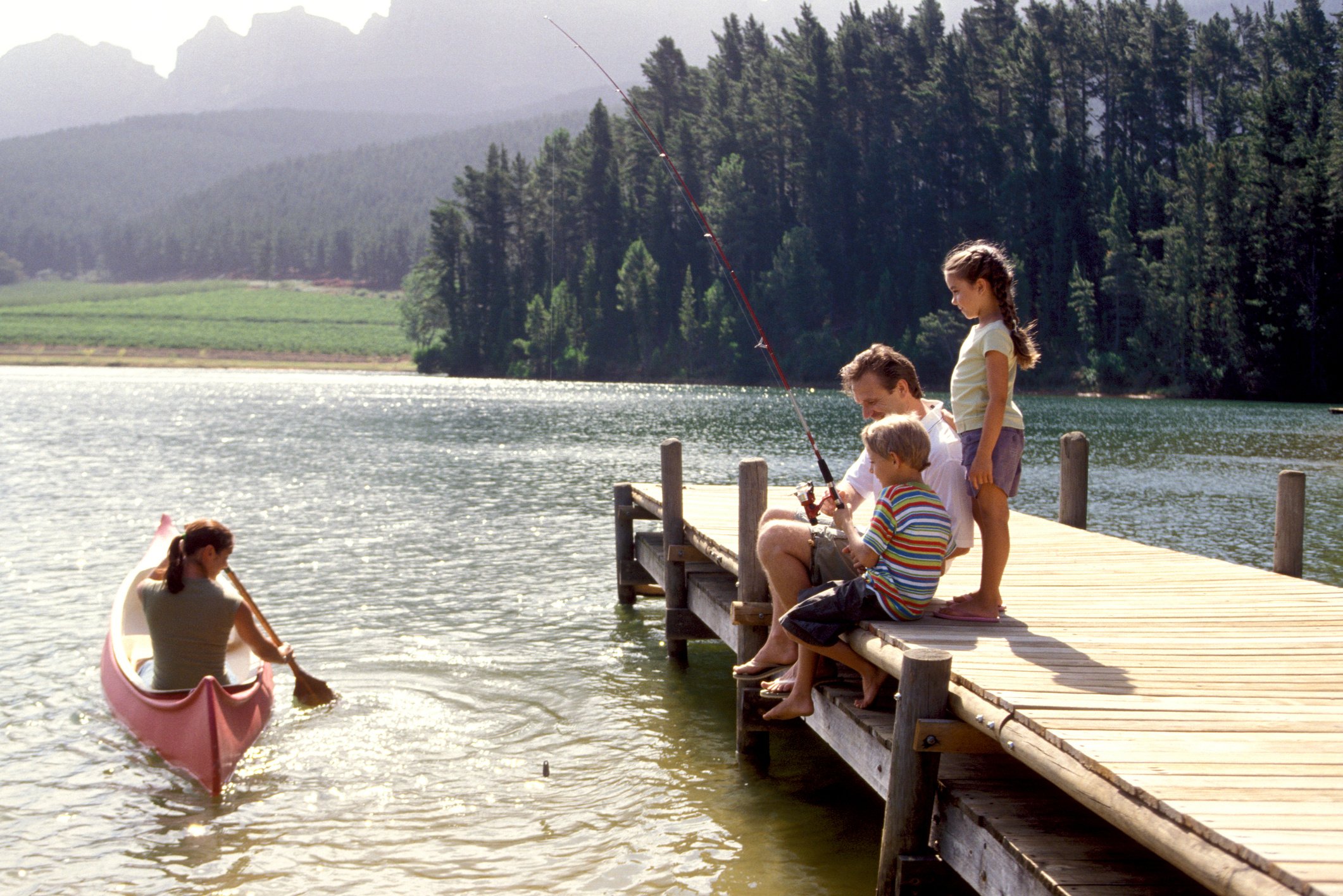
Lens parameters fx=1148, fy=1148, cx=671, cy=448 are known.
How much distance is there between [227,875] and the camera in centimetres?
621

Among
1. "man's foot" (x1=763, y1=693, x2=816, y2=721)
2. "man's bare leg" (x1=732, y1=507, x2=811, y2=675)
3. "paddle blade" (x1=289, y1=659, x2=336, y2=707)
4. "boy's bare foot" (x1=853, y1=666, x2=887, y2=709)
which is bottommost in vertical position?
"paddle blade" (x1=289, y1=659, x2=336, y2=707)

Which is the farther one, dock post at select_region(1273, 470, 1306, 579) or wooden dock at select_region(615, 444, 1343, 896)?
dock post at select_region(1273, 470, 1306, 579)

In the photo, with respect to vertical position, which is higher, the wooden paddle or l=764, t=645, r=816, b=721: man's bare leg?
l=764, t=645, r=816, b=721: man's bare leg

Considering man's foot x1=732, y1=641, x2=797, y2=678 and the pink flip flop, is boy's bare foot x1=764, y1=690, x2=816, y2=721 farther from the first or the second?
the pink flip flop

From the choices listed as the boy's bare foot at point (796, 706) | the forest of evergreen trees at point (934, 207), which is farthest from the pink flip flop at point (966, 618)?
the forest of evergreen trees at point (934, 207)

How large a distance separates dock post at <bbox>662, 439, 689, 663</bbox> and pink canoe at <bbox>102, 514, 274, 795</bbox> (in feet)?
11.3

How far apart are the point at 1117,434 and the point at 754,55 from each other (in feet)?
233

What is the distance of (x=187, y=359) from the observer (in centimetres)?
11844

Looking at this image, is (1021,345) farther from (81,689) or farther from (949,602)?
(81,689)

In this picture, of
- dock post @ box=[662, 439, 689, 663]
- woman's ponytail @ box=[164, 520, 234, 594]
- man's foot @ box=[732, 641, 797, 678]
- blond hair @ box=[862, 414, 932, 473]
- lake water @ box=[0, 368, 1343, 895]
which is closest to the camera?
blond hair @ box=[862, 414, 932, 473]

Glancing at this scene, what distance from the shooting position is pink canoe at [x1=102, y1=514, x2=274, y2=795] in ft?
23.9

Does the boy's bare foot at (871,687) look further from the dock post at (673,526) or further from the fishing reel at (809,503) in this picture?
the dock post at (673,526)

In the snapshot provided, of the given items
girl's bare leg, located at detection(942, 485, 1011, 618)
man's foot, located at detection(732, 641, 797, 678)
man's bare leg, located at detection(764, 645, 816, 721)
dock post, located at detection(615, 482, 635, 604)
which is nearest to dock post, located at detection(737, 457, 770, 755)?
man's foot, located at detection(732, 641, 797, 678)

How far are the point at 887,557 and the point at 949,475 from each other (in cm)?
63
